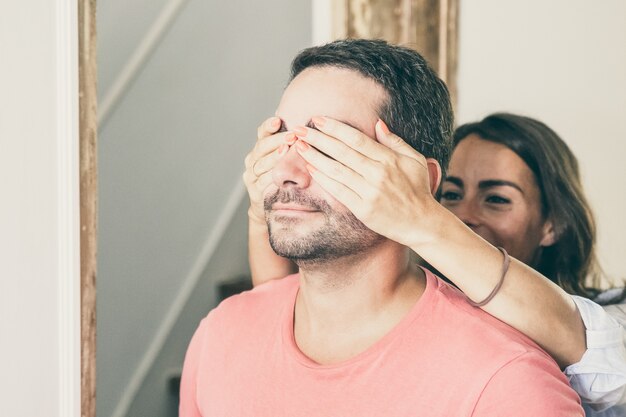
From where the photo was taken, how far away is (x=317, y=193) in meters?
1.14

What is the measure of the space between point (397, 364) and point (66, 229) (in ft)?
1.88

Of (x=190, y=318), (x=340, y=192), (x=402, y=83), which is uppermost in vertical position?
(x=402, y=83)

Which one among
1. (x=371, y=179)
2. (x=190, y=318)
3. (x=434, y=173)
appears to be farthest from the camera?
(x=190, y=318)

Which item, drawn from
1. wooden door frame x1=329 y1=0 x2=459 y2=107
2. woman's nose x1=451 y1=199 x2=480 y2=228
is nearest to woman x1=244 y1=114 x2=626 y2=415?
woman's nose x1=451 y1=199 x2=480 y2=228

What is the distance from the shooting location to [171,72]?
5.37 feet

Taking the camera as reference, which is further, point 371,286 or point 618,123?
point 618,123

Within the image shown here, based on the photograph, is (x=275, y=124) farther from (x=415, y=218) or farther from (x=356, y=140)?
(x=415, y=218)

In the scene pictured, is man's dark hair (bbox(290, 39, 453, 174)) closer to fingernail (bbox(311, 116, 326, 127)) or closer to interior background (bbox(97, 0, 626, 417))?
fingernail (bbox(311, 116, 326, 127))

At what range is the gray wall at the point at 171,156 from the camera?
1.46 m

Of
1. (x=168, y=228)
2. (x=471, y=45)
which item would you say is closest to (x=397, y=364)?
(x=168, y=228)

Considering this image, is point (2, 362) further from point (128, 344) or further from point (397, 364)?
point (397, 364)

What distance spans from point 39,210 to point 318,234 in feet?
1.44

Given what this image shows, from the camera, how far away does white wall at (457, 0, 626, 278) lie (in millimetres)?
2244

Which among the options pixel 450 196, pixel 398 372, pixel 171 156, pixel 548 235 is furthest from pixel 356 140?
pixel 548 235
